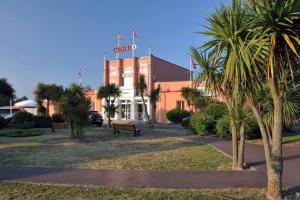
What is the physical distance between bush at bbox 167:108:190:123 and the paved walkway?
1186 inches

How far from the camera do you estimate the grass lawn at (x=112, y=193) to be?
6.58 m

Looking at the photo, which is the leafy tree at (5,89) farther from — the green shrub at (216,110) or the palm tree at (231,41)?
the palm tree at (231,41)

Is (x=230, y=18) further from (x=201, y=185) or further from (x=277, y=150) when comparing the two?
(x=201, y=185)

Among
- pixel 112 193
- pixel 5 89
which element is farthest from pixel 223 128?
pixel 5 89

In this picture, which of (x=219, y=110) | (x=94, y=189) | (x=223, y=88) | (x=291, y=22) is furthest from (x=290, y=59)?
(x=219, y=110)

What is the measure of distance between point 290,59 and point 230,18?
1.29 meters

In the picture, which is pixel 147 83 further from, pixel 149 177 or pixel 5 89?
pixel 149 177

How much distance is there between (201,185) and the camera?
7.57 metres

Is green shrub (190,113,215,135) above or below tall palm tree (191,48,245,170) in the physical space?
below

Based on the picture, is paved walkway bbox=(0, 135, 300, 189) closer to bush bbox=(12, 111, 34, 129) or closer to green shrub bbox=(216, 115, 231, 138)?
green shrub bbox=(216, 115, 231, 138)

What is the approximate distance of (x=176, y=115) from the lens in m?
40.8

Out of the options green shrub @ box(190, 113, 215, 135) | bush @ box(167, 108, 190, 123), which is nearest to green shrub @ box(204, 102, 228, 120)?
green shrub @ box(190, 113, 215, 135)

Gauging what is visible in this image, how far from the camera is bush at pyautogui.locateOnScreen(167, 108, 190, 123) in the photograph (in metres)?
40.3

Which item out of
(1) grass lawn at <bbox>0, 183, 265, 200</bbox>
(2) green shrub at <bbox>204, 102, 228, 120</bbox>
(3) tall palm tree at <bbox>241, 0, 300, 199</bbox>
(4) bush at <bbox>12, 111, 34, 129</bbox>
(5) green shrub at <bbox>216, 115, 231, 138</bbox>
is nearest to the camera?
(3) tall palm tree at <bbox>241, 0, 300, 199</bbox>
